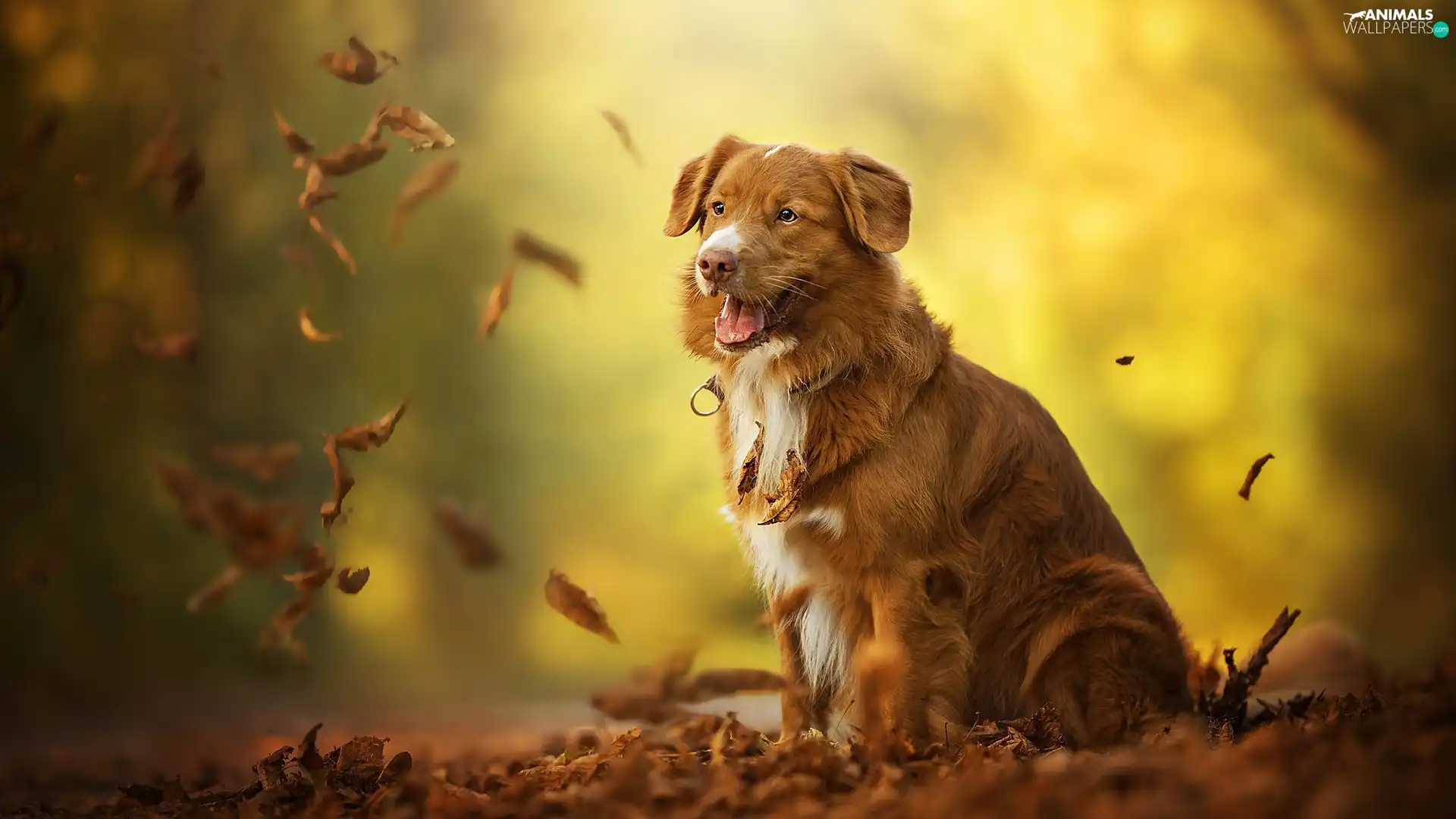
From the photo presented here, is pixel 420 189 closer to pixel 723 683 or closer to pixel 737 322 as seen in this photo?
pixel 737 322

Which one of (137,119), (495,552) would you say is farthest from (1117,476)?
(137,119)

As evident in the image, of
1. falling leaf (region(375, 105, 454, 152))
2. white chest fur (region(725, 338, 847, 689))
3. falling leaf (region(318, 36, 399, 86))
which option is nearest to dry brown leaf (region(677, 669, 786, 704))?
white chest fur (region(725, 338, 847, 689))

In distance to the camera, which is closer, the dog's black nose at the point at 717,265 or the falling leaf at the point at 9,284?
the dog's black nose at the point at 717,265

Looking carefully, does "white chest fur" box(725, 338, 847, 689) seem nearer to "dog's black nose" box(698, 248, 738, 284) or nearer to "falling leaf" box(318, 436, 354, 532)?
"dog's black nose" box(698, 248, 738, 284)

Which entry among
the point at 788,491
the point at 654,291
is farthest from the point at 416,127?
the point at 654,291

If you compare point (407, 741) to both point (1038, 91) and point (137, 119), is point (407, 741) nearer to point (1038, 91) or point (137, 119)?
point (137, 119)

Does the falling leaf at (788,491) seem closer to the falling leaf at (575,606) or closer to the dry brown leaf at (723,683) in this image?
the dry brown leaf at (723,683)

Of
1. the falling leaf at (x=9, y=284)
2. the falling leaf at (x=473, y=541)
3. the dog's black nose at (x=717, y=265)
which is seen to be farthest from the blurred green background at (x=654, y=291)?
the dog's black nose at (x=717, y=265)
